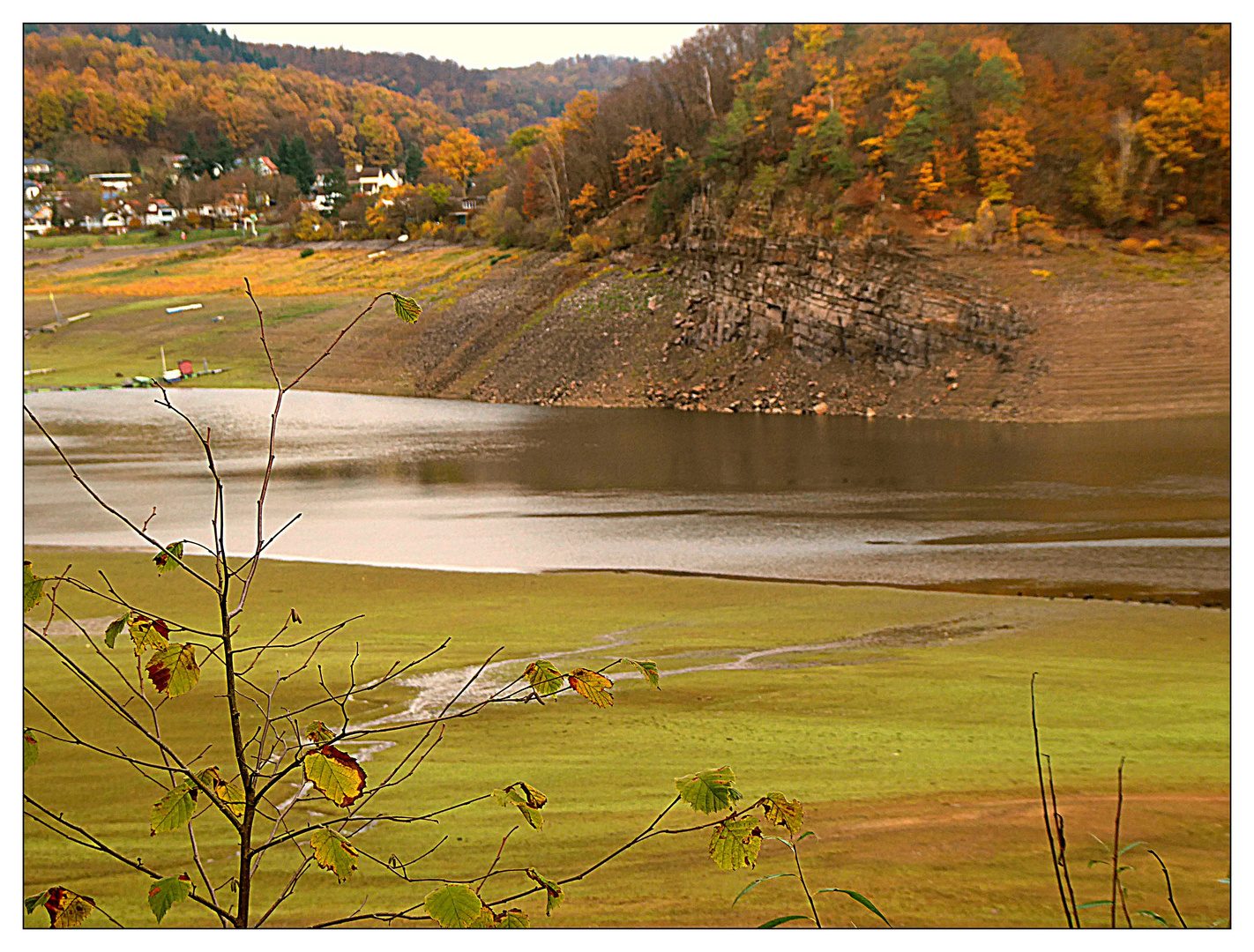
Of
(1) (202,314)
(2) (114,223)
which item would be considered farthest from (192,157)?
(1) (202,314)

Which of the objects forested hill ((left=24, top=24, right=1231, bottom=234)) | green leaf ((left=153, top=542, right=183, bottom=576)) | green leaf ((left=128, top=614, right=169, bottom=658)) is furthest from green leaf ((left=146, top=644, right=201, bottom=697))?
forested hill ((left=24, top=24, right=1231, bottom=234))

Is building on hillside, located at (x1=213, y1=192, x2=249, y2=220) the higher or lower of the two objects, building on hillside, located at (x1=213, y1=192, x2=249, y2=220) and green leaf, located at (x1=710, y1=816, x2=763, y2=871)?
the higher

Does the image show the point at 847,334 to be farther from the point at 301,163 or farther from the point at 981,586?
the point at 981,586

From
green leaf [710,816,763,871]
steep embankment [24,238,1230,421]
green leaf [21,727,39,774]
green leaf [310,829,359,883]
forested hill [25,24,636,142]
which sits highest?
forested hill [25,24,636,142]

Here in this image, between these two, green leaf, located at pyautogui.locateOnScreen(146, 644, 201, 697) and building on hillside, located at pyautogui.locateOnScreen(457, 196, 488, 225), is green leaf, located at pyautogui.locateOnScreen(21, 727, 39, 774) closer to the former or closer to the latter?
green leaf, located at pyautogui.locateOnScreen(146, 644, 201, 697)

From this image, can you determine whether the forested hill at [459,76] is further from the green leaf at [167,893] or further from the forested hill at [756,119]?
the green leaf at [167,893]

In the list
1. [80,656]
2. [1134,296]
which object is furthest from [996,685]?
[1134,296]

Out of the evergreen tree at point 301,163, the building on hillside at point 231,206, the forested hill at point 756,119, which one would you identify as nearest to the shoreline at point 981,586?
the forested hill at point 756,119
